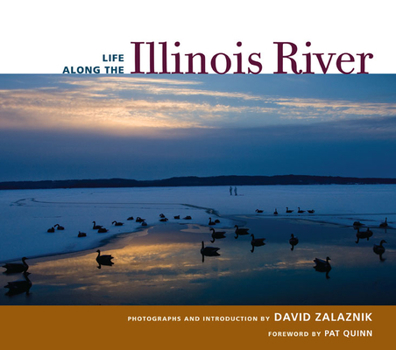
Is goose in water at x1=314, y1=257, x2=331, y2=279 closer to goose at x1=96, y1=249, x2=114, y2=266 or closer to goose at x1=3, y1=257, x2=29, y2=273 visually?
goose at x1=96, y1=249, x2=114, y2=266

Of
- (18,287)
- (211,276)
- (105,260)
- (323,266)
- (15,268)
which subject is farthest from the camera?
(105,260)

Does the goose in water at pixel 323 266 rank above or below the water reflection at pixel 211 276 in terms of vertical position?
above

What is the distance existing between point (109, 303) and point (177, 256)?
539 centimetres

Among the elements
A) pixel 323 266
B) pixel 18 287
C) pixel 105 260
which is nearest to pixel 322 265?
pixel 323 266

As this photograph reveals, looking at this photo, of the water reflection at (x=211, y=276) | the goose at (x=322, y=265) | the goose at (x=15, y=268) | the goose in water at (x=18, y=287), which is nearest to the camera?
the water reflection at (x=211, y=276)

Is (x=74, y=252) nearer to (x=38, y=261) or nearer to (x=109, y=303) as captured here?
(x=38, y=261)

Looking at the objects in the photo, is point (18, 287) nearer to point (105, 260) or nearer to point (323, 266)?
point (105, 260)

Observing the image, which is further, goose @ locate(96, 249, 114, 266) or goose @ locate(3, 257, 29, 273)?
goose @ locate(96, 249, 114, 266)

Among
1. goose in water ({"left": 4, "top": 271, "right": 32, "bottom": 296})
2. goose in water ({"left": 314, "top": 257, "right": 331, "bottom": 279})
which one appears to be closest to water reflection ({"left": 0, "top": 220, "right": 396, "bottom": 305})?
goose in water ({"left": 314, "top": 257, "right": 331, "bottom": 279})

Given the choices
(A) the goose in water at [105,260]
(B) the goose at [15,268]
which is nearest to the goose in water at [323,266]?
(A) the goose in water at [105,260]

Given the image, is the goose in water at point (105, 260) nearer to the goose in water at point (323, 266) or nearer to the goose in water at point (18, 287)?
the goose in water at point (18, 287)

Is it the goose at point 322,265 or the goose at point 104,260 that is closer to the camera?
the goose at point 322,265

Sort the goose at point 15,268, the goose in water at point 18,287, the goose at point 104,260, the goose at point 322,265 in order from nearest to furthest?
the goose in water at point 18,287 → the goose at point 322,265 → the goose at point 15,268 → the goose at point 104,260
